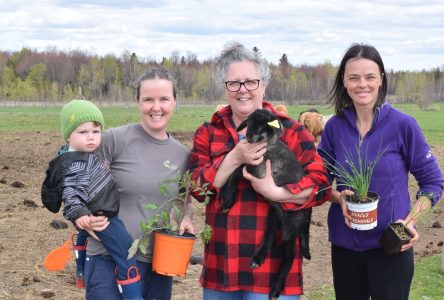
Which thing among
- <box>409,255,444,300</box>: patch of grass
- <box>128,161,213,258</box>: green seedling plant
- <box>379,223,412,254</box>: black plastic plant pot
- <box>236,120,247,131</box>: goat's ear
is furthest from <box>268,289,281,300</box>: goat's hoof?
<box>409,255,444,300</box>: patch of grass

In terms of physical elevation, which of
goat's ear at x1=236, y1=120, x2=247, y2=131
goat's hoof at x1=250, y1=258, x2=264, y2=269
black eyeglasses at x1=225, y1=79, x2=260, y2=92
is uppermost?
black eyeglasses at x1=225, y1=79, x2=260, y2=92

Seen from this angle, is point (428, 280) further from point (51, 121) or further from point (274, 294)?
point (51, 121)

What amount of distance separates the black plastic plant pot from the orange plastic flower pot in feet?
3.99

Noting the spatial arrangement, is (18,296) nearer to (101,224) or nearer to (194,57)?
(101,224)

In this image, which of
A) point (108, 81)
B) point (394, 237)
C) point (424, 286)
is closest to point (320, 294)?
point (424, 286)

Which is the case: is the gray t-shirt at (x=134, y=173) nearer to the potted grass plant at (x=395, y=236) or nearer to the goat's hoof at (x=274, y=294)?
the goat's hoof at (x=274, y=294)

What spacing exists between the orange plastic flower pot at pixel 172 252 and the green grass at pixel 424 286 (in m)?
3.26

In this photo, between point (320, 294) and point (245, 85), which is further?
point (320, 294)

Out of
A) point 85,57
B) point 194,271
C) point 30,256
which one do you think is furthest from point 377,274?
point 85,57

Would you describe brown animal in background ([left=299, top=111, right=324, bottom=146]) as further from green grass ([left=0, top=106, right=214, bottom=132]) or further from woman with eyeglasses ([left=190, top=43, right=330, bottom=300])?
green grass ([left=0, top=106, right=214, bottom=132])

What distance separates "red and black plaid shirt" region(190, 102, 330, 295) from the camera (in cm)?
347

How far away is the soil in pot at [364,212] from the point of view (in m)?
3.49

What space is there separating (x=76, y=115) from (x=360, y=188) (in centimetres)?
185

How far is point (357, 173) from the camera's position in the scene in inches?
139
